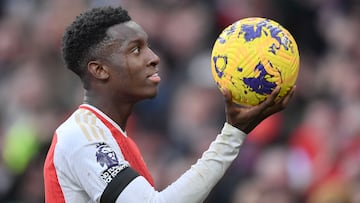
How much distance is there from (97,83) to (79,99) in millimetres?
6606

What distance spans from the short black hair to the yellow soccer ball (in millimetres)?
583

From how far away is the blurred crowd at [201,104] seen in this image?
9734 mm

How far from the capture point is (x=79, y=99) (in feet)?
40.2

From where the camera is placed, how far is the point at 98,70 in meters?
5.65

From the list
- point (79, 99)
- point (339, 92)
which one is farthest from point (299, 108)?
point (79, 99)

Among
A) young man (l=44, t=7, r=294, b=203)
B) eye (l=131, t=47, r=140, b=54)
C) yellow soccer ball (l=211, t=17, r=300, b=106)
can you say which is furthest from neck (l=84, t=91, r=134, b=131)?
yellow soccer ball (l=211, t=17, r=300, b=106)

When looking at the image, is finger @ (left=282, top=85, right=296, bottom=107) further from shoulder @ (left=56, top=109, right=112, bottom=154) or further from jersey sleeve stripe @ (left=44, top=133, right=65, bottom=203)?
jersey sleeve stripe @ (left=44, top=133, right=65, bottom=203)

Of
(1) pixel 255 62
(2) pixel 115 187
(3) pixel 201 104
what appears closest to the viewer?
(2) pixel 115 187

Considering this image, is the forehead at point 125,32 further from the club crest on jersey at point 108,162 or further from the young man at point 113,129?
the club crest on jersey at point 108,162

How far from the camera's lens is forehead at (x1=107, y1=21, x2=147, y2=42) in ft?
18.5

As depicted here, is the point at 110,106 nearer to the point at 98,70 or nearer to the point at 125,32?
the point at 98,70

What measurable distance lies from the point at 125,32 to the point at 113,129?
19.5 inches

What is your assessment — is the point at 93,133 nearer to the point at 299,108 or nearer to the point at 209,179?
the point at 209,179

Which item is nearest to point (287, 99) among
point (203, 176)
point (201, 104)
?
point (203, 176)
